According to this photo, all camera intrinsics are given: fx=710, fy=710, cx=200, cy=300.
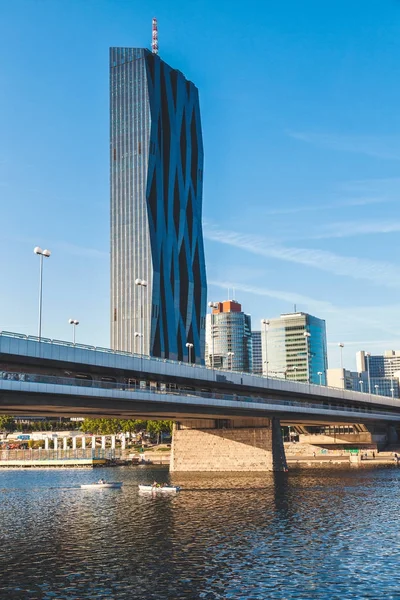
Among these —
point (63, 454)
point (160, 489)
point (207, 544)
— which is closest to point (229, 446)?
point (160, 489)

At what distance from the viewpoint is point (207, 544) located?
49656 mm

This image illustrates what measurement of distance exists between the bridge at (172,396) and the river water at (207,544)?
10764 millimetres

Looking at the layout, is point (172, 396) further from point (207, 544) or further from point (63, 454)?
point (63, 454)

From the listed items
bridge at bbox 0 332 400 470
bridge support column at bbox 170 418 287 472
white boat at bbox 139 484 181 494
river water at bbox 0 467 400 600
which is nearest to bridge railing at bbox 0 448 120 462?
bridge support column at bbox 170 418 287 472

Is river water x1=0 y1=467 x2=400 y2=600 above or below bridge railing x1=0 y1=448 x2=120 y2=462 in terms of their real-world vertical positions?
below

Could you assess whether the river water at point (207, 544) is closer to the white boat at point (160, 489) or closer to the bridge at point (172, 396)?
the white boat at point (160, 489)

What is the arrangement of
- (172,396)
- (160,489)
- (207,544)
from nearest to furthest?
1. (207,544)
2. (172,396)
3. (160,489)

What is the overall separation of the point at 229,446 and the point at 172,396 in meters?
38.5

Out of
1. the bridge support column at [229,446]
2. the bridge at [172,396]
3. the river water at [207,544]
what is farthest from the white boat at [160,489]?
the bridge support column at [229,446]

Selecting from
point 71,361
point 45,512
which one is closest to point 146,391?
point 71,361

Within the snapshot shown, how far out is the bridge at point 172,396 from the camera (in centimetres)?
6556

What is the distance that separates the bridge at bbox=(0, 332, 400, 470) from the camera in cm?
6556

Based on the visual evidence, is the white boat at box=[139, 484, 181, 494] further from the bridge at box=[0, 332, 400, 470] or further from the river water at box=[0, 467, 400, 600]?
the bridge at box=[0, 332, 400, 470]

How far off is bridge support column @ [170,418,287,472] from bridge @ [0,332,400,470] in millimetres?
166
